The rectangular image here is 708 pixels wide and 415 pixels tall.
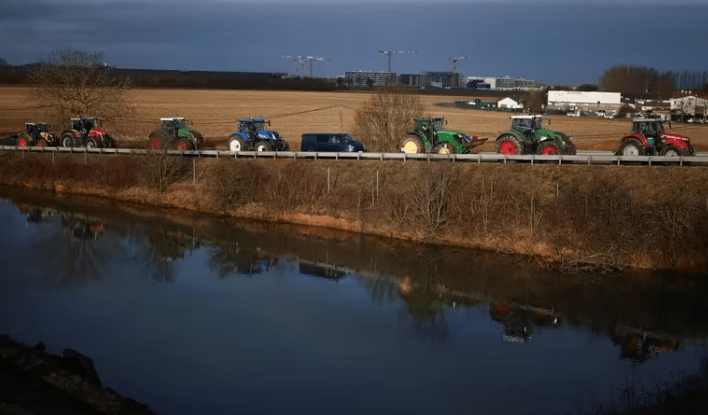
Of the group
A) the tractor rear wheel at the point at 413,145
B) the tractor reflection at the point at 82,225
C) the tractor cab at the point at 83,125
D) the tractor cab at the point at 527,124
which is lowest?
the tractor reflection at the point at 82,225

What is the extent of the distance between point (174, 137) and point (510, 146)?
18.0m

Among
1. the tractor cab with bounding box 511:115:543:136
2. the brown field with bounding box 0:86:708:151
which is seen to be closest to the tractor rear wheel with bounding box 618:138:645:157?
the tractor cab with bounding box 511:115:543:136

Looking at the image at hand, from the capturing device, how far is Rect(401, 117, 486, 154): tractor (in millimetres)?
34750

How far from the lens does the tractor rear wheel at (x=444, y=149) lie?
34000 mm

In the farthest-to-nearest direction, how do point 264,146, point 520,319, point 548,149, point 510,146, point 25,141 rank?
point 25,141 < point 264,146 < point 510,146 < point 548,149 < point 520,319

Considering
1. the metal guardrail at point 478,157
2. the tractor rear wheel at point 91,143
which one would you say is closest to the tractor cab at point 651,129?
the metal guardrail at point 478,157

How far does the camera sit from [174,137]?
1647 inches

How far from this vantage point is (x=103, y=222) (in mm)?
35094

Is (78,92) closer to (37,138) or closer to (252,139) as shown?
(37,138)

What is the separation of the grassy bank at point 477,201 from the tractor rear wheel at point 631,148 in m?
2.12

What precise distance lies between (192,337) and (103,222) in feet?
56.2

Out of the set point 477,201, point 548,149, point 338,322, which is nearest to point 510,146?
point 548,149

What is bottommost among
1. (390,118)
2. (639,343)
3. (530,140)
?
(639,343)

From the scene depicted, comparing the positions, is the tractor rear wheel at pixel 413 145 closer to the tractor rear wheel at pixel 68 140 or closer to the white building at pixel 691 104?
the tractor rear wheel at pixel 68 140
